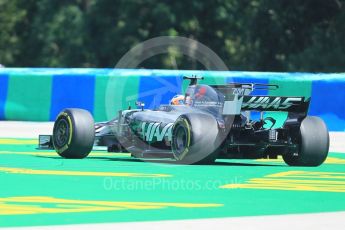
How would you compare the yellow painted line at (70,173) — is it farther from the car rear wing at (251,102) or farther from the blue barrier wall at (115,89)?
the blue barrier wall at (115,89)

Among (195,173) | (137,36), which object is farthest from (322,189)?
(137,36)

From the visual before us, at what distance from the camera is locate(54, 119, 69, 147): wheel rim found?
15.9 meters

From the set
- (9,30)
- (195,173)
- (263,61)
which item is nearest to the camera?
(195,173)

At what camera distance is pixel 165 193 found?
11.2 metres

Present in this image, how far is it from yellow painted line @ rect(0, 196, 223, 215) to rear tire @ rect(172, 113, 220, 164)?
423cm

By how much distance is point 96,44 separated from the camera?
→ 54500mm

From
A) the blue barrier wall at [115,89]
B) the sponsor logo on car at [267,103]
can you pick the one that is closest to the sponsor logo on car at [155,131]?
the sponsor logo on car at [267,103]

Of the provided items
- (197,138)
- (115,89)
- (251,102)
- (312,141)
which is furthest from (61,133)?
(115,89)

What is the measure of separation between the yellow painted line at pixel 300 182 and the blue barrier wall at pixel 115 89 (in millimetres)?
9113

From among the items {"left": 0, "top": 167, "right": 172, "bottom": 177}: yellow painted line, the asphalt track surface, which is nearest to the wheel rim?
the asphalt track surface

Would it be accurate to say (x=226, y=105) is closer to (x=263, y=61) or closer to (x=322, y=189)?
(x=322, y=189)

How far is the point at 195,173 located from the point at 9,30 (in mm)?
48949

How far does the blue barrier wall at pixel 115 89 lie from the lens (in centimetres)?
2377

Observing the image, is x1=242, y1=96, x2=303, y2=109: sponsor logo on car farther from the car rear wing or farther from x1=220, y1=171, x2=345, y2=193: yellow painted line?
x1=220, y1=171, x2=345, y2=193: yellow painted line
